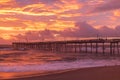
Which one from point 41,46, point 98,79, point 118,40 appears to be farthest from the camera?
point 41,46

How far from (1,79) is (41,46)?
95.2 metres

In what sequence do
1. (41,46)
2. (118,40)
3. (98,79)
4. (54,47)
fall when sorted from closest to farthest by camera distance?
1. (98,79)
2. (118,40)
3. (54,47)
4. (41,46)

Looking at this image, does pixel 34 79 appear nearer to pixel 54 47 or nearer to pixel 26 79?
pixel 26 79

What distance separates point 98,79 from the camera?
13.0 metres

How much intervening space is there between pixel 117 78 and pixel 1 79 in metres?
5.61

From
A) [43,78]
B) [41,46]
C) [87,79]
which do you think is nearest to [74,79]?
[87,79]

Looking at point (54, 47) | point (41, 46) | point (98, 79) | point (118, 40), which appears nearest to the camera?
point (98, 79)

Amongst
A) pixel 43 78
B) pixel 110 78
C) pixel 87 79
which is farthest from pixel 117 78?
pixel 43 78

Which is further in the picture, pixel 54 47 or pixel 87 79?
pixel 54 47

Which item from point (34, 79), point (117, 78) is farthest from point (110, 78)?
point (34, 79)

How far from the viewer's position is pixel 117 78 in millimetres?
13109

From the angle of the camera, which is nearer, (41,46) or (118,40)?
(118,40)

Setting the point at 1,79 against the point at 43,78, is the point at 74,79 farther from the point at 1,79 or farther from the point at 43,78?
the point at 1,79

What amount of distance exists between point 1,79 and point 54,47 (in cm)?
7958
